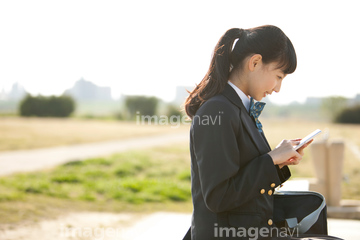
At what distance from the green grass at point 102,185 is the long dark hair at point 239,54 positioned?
12.0ft

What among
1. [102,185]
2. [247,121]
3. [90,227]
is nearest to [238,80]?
[247,121]

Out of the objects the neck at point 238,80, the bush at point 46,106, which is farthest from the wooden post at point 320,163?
Answer: the bush at point 46,106

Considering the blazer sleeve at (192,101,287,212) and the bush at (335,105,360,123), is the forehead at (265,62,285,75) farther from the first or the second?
the bush at (335,105,360,123)

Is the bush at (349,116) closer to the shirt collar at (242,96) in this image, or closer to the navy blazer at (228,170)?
the shirt collar at (242,96)

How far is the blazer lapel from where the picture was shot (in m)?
1.63

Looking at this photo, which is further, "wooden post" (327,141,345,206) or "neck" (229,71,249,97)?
"wooden post" (327,141,345,206)

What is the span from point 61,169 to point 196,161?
22.6ft

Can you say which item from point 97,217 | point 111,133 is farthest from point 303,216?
point 111,133

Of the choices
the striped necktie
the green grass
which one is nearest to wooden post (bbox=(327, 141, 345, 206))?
the green grass

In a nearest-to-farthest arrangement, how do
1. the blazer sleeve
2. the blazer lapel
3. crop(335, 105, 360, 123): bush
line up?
1. the blazer sleeve
2. the blazer lapel
3. crop(335, 105, 360, 123): bush

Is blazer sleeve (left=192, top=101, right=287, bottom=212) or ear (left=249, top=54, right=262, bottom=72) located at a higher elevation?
ear (left=249, top=54, right=262, bottom=72)

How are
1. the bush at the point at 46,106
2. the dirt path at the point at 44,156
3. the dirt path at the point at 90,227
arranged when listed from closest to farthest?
1. the dirt path at the point at 90,227
2. the dirt path at the point at 44,156
3. the bush at the point at 46,106

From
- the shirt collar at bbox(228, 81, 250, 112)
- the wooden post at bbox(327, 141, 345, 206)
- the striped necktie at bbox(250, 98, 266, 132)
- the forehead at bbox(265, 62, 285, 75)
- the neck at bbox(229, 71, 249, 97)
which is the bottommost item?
the wooden post at bbox(327, 141, 345, 206)

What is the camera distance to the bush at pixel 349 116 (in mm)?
14203
